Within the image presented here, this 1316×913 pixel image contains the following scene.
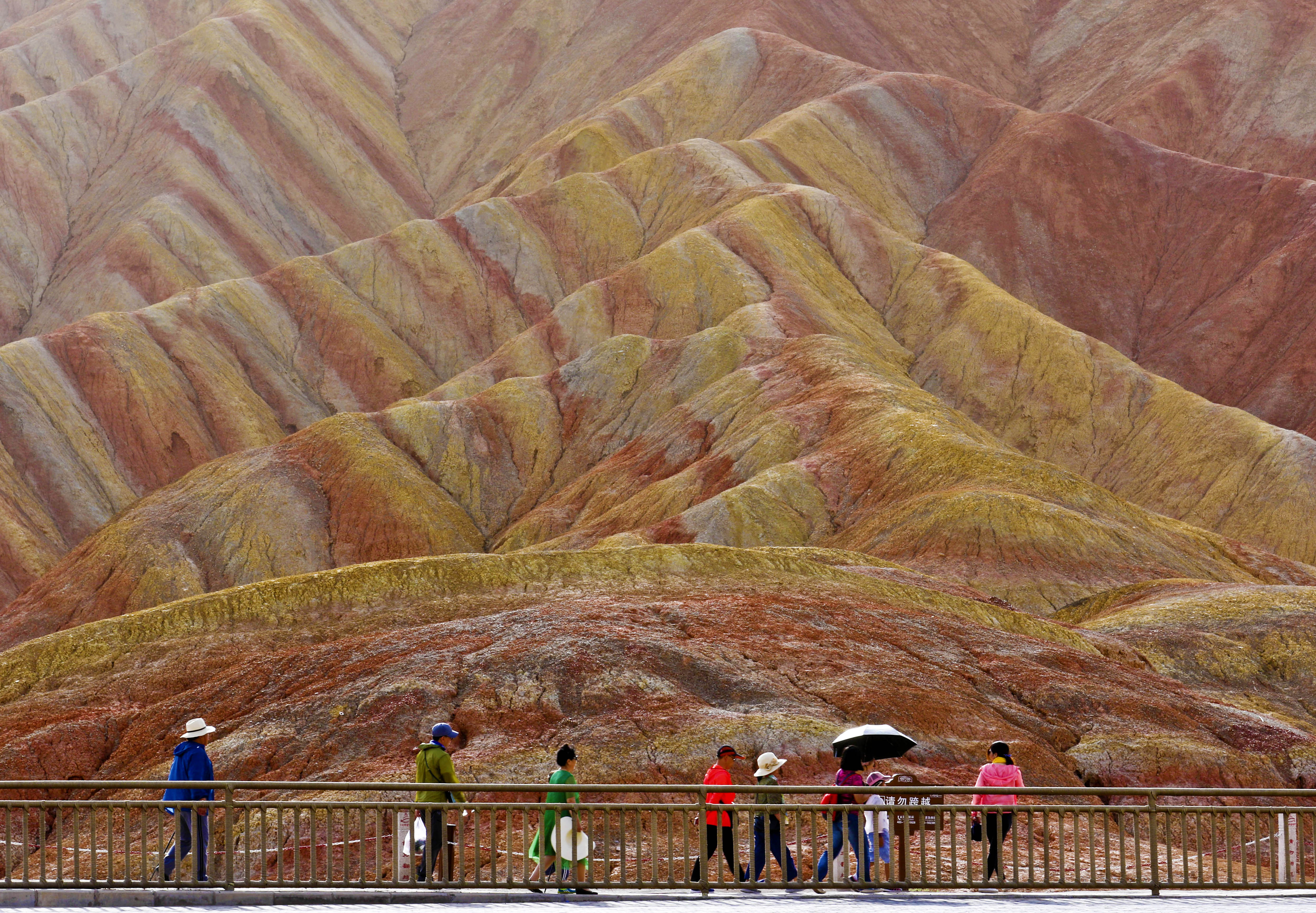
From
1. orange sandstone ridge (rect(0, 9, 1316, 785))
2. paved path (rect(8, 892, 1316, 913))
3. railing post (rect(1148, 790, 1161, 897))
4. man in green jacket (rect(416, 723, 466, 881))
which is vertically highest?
orange sandstone ridge (rect(0, 9, 1316, 785))

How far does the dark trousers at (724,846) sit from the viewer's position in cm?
1764

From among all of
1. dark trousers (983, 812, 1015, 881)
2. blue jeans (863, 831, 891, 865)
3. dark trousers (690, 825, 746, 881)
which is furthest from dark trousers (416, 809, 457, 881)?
dark trousers (983, 812, 1015, 881)

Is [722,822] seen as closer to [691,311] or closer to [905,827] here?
[905,827]

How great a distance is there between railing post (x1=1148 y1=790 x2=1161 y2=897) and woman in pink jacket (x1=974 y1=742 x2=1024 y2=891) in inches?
57.5

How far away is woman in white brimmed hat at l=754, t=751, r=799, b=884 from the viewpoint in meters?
18.0

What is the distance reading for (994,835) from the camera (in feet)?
61.9

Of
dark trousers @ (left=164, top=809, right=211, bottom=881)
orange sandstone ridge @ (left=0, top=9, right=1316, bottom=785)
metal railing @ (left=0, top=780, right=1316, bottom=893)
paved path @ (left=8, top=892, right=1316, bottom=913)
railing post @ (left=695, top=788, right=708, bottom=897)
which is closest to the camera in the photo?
paved path @ (left=8, top=892, right=1316, bottom=913)

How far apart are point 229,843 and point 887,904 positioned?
7178 mm

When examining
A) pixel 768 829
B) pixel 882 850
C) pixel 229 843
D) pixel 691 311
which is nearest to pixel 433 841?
pixel 229 843

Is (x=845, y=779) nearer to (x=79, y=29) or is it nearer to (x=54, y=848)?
(x=54, y=848)

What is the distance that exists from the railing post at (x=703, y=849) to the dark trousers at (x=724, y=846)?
0.03m

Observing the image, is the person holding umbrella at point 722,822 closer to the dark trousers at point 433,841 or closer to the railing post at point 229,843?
the dark trousers at point 433,841

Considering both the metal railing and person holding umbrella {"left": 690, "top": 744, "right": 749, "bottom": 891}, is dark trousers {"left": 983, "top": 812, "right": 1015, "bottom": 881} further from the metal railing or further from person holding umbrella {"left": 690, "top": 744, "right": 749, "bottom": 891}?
person holding umbrella {"left": 690, "top": 744, "right": 749, "bottom": 891}

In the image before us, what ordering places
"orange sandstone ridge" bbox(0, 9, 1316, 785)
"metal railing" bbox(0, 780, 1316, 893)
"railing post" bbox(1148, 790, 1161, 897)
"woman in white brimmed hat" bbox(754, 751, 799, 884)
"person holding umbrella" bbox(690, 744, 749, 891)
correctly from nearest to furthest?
"metal railing" bbox(0, 780, 1316, 893)
"person holding umbrella" bbox(690, 744, 749, 891)
"railing post" bbox(1148, 790, 1161, 897)
"woman in white brimmed hat" bbox(754, 751, 799, 884)
"orange sandstone ridge" bbox(0, 9, 1316, 785)
